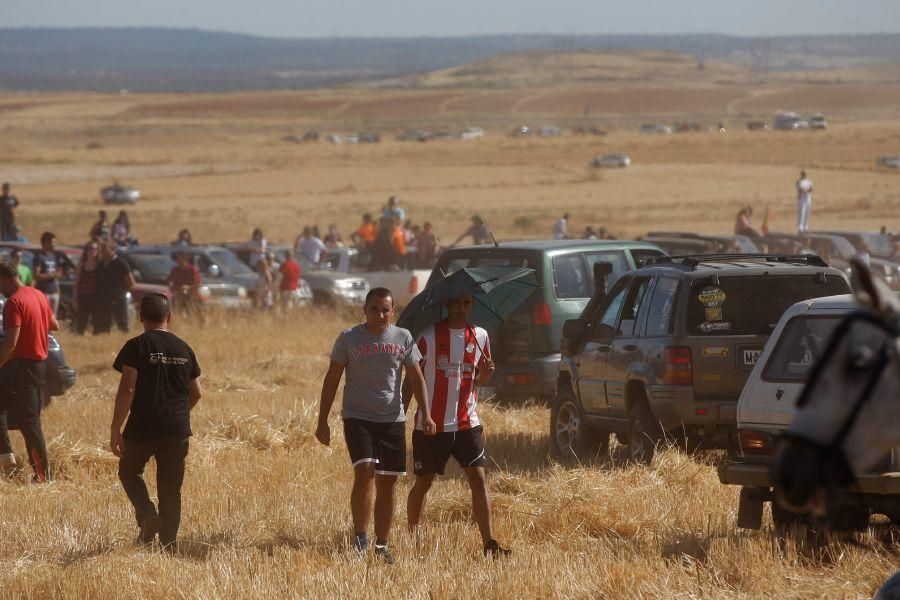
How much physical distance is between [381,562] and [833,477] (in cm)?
493

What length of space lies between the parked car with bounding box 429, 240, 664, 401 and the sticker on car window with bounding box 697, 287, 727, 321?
11.4 ft

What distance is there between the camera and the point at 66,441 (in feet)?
39.5

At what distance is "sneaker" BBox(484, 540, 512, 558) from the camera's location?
25.3ft

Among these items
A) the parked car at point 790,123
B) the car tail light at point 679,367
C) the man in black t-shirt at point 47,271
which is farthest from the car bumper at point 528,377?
the parked car at point 790,123

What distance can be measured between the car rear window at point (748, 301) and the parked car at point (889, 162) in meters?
64.7

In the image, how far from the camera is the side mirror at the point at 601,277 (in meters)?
11.9

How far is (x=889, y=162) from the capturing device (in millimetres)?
72938

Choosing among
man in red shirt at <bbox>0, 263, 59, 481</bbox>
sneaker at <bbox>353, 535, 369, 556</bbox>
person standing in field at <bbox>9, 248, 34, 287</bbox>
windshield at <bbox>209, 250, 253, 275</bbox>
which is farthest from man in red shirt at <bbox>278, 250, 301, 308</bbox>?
sneaker at <bbox>353, 535, 369, 556</bbox>

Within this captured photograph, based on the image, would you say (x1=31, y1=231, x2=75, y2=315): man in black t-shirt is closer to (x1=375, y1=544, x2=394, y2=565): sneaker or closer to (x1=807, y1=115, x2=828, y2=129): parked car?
(x1=375, y1=544, x2=394, y2=565): sneaker

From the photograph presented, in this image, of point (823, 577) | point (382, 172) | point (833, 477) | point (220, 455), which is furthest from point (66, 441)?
point (382, 172)

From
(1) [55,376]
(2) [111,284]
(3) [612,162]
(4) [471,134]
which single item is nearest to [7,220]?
(2) [111,284]

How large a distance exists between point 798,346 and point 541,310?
5.97 metres

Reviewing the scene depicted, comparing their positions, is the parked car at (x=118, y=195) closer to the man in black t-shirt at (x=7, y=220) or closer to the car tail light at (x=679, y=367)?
the man in black t-shirt at (x=7, y=220)

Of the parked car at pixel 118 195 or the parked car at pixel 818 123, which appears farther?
the parked car at pixel 818 123
